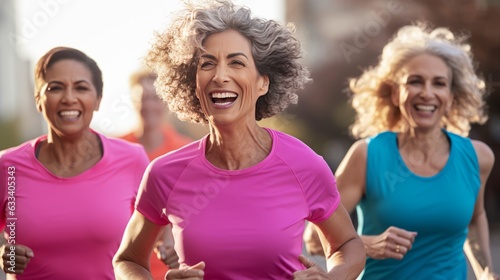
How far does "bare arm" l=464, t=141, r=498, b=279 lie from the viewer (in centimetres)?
522

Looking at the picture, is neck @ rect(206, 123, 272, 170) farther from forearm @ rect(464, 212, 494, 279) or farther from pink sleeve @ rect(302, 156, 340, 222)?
forearm @ rect(464, 212, 494, 279)

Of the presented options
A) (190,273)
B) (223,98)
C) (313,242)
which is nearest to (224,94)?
(223,98)

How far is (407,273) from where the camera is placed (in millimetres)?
4891

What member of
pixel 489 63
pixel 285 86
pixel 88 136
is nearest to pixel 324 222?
pixel 285 86

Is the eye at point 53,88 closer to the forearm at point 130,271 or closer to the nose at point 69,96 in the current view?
the nose at point 69,96

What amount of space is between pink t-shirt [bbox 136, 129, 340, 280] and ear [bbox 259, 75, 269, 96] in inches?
7.1

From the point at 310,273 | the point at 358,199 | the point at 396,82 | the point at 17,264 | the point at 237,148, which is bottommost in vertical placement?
the point at 17,264

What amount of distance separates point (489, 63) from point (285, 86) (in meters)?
13.1

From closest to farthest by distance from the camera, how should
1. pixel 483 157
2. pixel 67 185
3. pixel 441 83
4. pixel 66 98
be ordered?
pixel 67 185 < pixel 66 98 < pixel 483 157 < pixel 441 83

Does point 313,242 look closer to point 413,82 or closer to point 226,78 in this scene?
point 413,82

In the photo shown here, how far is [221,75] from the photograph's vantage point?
12.1 ft

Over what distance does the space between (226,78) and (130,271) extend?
829 millimetres

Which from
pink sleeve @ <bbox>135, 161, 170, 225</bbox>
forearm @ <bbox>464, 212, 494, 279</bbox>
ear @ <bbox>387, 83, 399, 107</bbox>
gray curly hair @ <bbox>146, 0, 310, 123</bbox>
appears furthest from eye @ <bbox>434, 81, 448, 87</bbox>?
pink sleeve @ <bbox>135, 161, 170, 225</bbox>

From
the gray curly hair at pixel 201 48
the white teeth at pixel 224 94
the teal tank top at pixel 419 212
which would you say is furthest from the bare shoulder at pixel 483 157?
the white teeth at pixel 224 94
